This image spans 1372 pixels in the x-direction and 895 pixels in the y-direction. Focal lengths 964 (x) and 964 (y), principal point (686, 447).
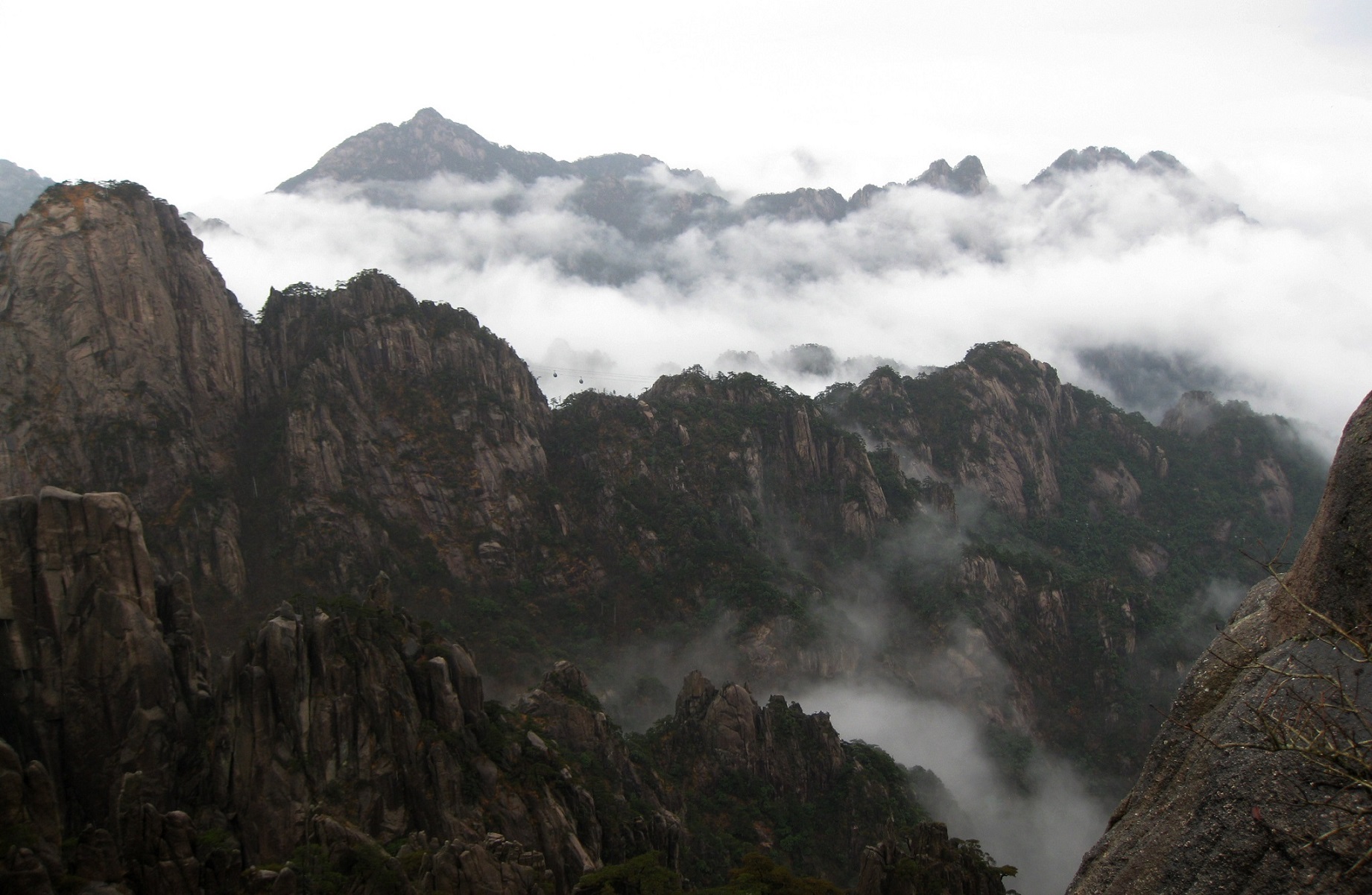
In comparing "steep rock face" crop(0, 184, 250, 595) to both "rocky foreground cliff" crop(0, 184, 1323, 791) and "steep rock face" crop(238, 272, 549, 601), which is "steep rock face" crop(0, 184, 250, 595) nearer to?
"rocky foreground cliff" crop(0, 184, 1323, 791)

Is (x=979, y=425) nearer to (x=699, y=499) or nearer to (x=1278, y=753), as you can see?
(x=699, y=499)

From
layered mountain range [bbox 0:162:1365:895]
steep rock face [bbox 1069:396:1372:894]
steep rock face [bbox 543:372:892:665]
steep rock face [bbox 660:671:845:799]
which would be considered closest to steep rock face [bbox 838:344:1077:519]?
layered mountain range [bbox 0:162:1365:895]

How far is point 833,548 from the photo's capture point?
11969 cm

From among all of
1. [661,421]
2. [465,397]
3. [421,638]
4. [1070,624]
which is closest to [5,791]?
[421,638]

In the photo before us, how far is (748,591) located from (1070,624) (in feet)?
136

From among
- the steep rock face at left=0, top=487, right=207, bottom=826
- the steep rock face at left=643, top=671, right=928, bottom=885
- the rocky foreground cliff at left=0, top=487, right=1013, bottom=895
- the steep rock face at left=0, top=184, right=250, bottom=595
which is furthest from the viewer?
the steep rock face at left=0, top=184, right=250, bottom=595

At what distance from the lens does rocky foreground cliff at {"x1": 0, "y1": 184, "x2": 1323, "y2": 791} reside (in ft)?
261

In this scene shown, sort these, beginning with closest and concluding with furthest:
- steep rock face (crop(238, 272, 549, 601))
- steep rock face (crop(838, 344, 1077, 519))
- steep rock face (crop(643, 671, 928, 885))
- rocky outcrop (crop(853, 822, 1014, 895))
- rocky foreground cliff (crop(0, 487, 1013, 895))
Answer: rocky foreground cliff (crop(0, 487, 1013, 895)), rocky outcrop (crop(853, 822, 1014, 895)), steep rock face (crop(643, 671, 928, 885)), steep rock face (crop(238, 272, 549, 601)), steep rock face (crop(838, 344, 1077, 519))

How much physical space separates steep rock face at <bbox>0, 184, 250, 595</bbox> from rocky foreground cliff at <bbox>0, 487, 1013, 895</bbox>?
3186 centimetres

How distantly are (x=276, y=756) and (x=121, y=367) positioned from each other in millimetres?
49394

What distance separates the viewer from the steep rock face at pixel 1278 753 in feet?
30.0

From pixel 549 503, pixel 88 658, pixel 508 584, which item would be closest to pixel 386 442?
pixel 549 503

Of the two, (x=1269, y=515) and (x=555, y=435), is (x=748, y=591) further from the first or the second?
(x=1269, y=515)

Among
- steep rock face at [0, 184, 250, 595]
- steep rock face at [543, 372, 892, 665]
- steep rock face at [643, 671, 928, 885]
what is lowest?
steep rock face at [643, 671, 928, 885]
